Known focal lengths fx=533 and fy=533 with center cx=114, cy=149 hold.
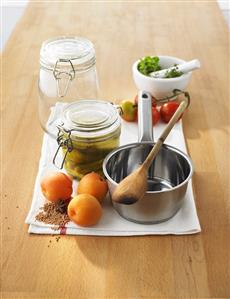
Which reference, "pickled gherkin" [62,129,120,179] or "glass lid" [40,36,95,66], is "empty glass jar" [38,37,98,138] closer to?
"glass lid" [40,36,95,66]

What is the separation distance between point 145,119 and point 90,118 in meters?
0.12

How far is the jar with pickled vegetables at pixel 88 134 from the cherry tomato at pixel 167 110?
0.31m

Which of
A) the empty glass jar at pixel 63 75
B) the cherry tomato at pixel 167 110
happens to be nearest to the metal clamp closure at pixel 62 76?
the empty glass jar at pixel 63 75

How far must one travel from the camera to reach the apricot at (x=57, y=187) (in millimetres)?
1079

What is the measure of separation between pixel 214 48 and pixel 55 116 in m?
0.78

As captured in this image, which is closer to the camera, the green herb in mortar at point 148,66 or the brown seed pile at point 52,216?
the brown seed pile at point 52,216

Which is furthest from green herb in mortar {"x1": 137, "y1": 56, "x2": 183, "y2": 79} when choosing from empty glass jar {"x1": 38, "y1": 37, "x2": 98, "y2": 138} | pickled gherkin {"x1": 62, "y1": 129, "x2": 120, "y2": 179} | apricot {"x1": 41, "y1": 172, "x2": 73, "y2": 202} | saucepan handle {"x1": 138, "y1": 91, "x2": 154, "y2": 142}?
apricot {"x1": 41, "y1": 172, "x2": 73, "y2": 202}

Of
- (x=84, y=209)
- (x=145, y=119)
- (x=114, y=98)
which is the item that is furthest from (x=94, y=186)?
(x=114, y=98)

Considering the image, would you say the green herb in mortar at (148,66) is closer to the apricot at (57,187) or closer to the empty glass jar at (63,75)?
the empty glass jar at (63,75)

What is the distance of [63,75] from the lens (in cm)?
128

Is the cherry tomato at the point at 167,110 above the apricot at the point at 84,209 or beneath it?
beneath

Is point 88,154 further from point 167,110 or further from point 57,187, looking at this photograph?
point 167,110

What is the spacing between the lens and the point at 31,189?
1.18 metres

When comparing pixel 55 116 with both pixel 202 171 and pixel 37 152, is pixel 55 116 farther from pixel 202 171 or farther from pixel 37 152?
pixel 202 171
